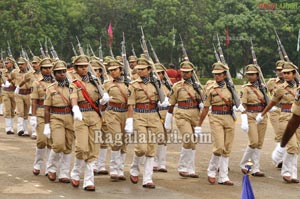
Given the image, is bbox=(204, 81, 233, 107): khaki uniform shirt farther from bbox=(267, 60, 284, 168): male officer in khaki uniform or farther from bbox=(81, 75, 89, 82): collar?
bbox=(81, 75, 89, 82): collar

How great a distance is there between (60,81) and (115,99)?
111 centimetres

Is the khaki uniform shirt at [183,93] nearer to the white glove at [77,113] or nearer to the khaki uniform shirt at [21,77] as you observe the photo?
the white glove at [77,113]

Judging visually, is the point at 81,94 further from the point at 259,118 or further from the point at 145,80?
the point at 259,118

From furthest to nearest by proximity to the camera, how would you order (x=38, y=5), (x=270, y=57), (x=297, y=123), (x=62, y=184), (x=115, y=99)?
(x=270, y=57) < (x=38, y=5) < (x=115, y=99) < (x=62, y=184) < (x=297, y=123)

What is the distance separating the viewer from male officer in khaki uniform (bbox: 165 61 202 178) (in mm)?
11578

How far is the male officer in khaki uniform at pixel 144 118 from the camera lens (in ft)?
34.4

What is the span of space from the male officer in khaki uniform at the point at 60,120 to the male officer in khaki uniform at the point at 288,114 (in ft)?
11.0

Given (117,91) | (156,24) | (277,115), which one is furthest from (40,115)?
(156,24)

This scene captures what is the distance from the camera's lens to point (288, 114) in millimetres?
11898

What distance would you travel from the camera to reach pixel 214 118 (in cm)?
1117

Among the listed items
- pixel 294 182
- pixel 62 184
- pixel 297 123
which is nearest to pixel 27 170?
pixel 62 184

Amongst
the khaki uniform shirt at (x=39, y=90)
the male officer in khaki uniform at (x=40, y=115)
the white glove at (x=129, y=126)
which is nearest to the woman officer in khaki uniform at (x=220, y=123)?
the white glove at (x=129, y=126)

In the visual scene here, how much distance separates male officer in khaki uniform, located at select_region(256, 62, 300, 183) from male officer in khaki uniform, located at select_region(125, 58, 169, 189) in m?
1.87

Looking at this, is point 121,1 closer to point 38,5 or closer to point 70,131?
point 38,5
